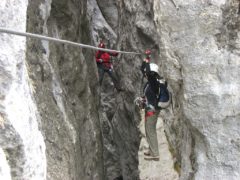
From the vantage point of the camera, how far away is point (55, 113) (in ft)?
22.3

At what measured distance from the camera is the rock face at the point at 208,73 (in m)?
5.33

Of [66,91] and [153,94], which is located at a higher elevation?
[66,91]

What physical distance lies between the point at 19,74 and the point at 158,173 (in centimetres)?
584

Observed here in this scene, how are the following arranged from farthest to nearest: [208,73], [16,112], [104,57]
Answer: [104,57] → [208,73] → [16,112]

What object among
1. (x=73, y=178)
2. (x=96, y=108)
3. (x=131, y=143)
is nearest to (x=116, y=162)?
(x=131, y=143)

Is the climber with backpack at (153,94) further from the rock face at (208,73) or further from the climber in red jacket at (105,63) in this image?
the climber in red jacket at (105,63)

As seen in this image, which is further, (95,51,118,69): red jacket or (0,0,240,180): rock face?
(95,51,118,69): red jacket

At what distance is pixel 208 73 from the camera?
5.43 metres

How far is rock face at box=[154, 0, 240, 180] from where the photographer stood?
17.5 ft

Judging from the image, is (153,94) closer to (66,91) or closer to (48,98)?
(66,91)

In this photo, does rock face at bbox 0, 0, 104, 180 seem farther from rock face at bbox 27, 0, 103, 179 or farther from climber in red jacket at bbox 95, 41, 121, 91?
climber in red jacket at bbox 95, 41, 121, 91

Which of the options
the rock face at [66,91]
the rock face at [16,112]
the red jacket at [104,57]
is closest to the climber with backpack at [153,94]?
the rock face at [66,91]

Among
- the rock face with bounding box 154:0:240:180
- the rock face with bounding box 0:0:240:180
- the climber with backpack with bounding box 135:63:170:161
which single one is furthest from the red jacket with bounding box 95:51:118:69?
the rock face with bounding box 154:0:240:180

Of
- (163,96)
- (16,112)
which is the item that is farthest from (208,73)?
(16,112)
